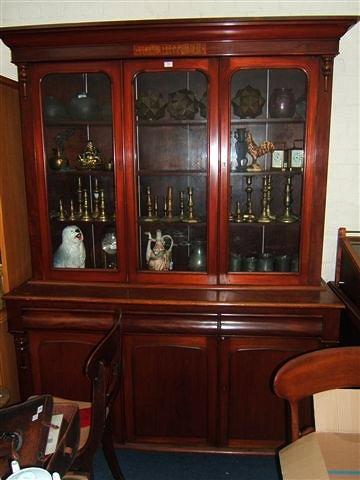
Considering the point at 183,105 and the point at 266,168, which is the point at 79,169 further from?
the point at 266,168

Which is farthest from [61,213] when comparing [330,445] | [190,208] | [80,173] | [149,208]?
[330,445]

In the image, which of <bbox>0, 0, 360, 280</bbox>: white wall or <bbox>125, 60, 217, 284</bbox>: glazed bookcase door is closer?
<bbox>125, 60, 217, 284</bbox>: glazed bookcase door

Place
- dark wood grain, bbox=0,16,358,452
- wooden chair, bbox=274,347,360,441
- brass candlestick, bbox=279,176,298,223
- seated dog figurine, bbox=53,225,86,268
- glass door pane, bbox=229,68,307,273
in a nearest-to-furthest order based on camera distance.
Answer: wooden chair, bbox=274,347,360,441 < dark wood grain, bbox=0,16,358,452 < glass door pane, bbox=229,68,307,273 < brass candlestick, bbox=279,176,298,223 < seated dog figurine, bbox=53,225,86,268

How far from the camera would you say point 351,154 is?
2072 mm

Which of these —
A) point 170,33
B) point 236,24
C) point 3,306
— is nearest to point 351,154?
point 236,24

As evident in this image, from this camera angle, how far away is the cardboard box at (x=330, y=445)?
0.90m

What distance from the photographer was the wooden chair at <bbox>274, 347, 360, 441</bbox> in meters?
1.15

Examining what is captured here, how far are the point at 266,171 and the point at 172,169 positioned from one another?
0.45 m

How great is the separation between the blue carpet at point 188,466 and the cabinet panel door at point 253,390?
105mm

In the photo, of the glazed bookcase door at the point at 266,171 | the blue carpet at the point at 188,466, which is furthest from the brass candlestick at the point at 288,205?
the blue carpet at the point at 188,466

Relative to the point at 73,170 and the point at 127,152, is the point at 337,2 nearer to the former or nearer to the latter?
the point at 127,152

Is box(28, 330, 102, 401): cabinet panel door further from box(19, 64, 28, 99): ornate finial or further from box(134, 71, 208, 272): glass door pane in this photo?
box(19, 64, 28, 99): ornate finial

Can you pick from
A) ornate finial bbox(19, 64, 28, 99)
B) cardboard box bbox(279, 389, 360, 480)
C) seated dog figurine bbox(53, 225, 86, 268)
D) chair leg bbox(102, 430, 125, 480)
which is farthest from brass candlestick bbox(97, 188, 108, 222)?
cardboard box bbox(279, 389, 360, 480)

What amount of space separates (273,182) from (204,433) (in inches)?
50.1
